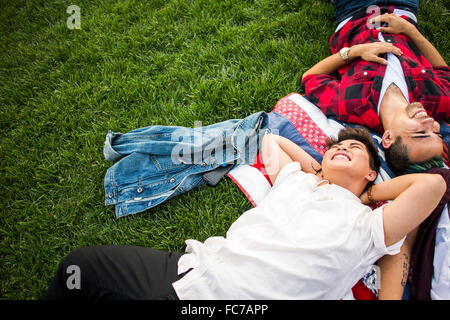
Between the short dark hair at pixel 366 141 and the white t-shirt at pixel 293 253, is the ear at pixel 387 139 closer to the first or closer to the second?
the short dark hair at pixel 366 141

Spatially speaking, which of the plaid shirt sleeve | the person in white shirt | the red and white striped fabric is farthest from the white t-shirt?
the plaid shirt sleeve

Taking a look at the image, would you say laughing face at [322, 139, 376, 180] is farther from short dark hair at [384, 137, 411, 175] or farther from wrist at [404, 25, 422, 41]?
wrist at [404, 25, 422, 41]

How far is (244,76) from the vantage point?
123 inches

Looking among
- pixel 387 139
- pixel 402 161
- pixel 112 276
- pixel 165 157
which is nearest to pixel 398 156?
pixel 402 161

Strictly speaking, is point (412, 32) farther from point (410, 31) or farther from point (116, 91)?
point (116, 91)

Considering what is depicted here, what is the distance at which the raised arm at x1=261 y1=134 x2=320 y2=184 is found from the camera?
7.80 ft

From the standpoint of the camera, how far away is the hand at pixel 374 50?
2.73 metres

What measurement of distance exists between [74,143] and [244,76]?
2.01 m

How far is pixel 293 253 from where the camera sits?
172 centimetres

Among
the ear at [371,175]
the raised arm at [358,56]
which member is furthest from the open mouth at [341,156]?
the raised arm at [358,56]

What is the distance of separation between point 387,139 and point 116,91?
290 centimetres

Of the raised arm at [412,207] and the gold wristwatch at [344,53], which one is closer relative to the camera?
the raised arm at [412,207]

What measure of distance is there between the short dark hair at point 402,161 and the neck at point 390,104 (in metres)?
0.25
